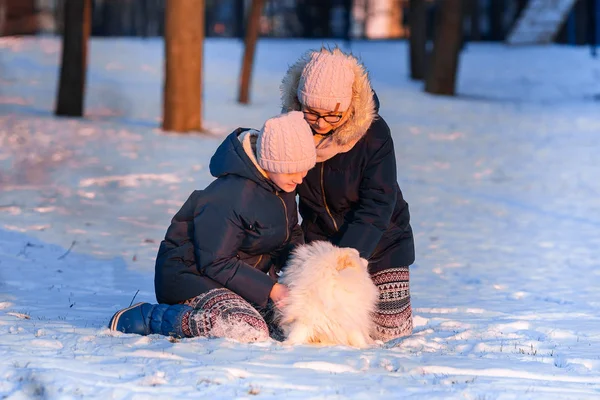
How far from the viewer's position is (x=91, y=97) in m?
20.2

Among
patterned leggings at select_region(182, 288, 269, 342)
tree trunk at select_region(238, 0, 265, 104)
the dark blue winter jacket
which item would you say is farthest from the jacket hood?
tree trunk at select_region(238, 0, 265, 104)

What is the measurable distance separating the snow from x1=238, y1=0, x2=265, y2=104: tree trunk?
41 centimetres

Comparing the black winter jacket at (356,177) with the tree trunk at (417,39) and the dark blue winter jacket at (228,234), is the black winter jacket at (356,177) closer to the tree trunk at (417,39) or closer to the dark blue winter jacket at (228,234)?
the dark blue winter jacket at (228,234)

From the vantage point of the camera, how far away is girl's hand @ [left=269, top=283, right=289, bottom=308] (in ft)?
17.0

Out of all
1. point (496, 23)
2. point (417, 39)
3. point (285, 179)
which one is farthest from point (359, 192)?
point (496, 23)

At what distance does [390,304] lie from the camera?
5910 mm

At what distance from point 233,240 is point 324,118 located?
804 millimetres

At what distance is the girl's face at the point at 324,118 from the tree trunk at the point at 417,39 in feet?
62.2

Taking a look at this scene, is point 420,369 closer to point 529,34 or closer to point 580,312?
point 580,312

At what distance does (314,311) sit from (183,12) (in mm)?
10527

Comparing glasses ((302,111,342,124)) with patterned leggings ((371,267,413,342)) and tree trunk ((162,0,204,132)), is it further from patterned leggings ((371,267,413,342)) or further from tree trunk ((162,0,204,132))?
tree trunk ((162,0,204,132))

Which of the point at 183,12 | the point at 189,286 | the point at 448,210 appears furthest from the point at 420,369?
the point at 183,12

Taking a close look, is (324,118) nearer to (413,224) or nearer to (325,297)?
(325,297)

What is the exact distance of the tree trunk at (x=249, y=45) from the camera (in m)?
19.7
